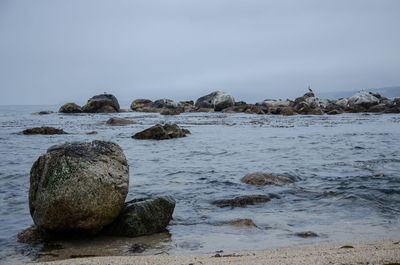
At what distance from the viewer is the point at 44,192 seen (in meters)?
5.09

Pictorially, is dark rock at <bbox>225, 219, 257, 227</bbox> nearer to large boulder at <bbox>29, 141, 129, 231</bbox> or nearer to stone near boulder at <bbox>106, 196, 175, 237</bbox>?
stone near boulder at <bbox>106, 196, 175, 237</bbox>

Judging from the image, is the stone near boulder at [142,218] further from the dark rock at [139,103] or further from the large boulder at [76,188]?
the dark rock at [139,103]

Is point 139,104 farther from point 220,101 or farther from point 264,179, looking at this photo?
point 264,179

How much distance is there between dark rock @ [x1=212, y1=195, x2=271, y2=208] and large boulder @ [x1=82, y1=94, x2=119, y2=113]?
47.5 m

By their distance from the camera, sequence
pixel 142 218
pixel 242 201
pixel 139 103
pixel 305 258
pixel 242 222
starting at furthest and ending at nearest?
pixel 139 103 < pixel 242 201 < pixel 242 222 < pixel 142 218 < pixel 305 258

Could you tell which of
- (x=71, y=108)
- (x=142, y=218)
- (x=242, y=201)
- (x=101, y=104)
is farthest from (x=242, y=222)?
(x=71, y=108)

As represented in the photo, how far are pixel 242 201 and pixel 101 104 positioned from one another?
1892 inches

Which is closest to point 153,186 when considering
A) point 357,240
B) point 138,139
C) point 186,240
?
point 186,240

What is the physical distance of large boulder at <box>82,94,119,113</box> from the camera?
2044 inches

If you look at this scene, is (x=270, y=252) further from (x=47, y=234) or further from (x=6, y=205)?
Result: (x=6, y=205)

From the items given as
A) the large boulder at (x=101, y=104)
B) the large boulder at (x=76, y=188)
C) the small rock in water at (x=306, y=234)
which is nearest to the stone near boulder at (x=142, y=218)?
the large boulder at (x=76, y=188)

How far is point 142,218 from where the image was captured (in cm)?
546

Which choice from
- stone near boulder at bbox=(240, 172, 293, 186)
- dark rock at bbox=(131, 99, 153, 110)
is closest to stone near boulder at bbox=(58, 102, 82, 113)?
dark rock at bbox=(131, 99, 153, 110)

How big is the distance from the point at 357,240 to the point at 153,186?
4529 mm
